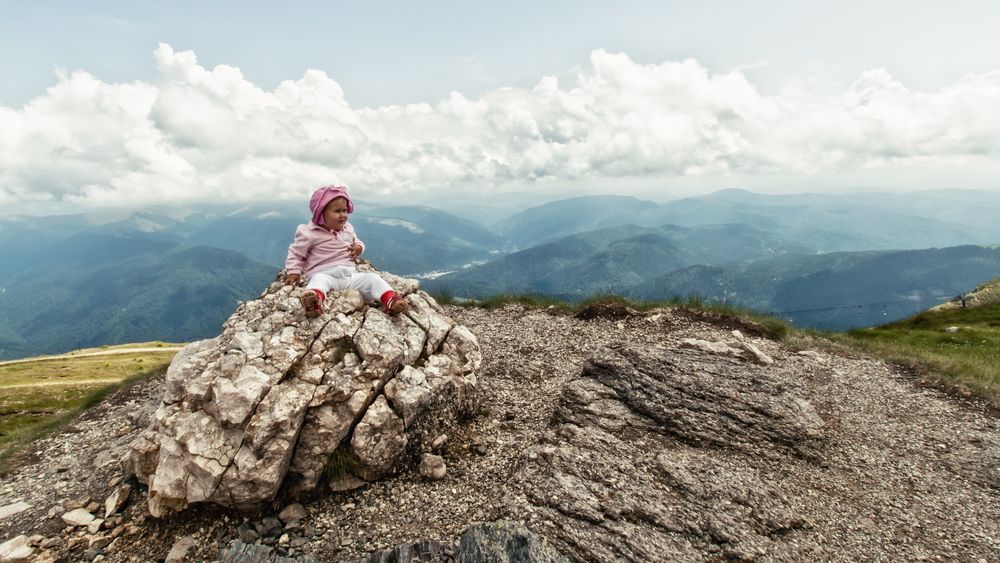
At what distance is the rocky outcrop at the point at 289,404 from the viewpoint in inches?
313

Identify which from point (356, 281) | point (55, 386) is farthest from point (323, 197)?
point (55, 386)

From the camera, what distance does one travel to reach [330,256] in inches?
443

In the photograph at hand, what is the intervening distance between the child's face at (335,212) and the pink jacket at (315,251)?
334 mm

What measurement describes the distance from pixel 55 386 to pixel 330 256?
5847 centimetres

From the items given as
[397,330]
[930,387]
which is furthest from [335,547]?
[930,387]

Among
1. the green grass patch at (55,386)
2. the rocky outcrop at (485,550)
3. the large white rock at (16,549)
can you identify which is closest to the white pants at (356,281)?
the rocky outcrop at (485,550)

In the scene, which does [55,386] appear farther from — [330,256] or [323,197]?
[323,197]

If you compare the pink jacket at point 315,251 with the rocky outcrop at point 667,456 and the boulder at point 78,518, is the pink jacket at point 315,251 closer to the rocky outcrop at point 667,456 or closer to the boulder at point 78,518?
the boulder at point 78,518

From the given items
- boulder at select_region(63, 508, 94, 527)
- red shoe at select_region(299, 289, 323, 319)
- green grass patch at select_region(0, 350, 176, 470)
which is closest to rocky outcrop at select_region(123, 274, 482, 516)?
red shoe at select_region(299, 289, 323, 319)

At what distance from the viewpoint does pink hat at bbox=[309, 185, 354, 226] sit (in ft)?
34.7

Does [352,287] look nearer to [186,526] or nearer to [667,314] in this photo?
[186,526]

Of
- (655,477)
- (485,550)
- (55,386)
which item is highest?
(485,550)

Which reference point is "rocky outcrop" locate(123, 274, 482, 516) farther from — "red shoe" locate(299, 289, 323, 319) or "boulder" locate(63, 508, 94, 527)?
"boulder" locate(63, 508, 94, 527)

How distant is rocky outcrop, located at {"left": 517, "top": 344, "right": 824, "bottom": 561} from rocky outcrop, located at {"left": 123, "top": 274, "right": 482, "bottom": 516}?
9.52ft
